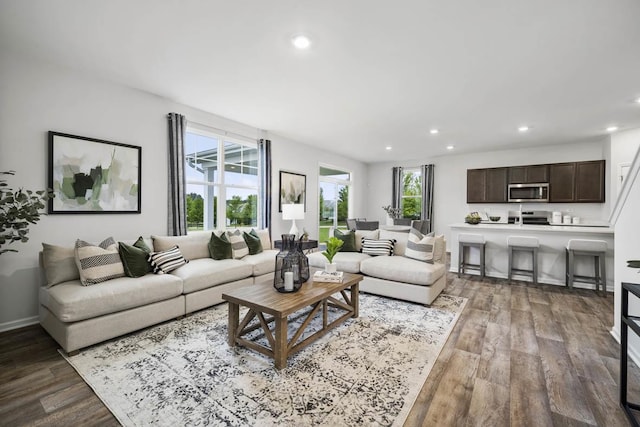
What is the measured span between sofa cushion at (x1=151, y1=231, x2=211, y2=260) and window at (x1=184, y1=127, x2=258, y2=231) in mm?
586

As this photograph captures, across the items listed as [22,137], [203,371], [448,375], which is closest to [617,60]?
[448,375]

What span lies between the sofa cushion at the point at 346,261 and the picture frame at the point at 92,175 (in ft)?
8.45

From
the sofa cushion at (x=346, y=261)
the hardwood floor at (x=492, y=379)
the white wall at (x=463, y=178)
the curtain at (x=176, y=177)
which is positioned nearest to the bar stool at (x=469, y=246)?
the hardwood floor at (x=492, y=379)

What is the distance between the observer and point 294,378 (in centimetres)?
206

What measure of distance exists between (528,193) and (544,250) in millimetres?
2373

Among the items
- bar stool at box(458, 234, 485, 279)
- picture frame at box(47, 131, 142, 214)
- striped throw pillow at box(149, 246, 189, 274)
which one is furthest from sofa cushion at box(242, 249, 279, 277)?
bar stool at box(458, 234, 485, 279)

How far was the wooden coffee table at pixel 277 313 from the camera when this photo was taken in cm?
218

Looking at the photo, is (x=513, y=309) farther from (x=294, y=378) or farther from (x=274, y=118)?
(x=274, y=118)

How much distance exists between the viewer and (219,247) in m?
3.95

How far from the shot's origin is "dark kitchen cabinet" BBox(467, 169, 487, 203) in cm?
719

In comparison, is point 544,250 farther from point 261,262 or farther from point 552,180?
point 261,262

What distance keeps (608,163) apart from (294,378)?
7.21 meters

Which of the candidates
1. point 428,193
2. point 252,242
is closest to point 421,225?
point 428,193

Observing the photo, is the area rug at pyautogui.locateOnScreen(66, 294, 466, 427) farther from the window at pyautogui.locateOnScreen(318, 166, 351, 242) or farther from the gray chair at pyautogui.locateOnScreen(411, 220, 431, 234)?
the window at pyautogui.locateOnScreen(318, 166, 351, 242)
